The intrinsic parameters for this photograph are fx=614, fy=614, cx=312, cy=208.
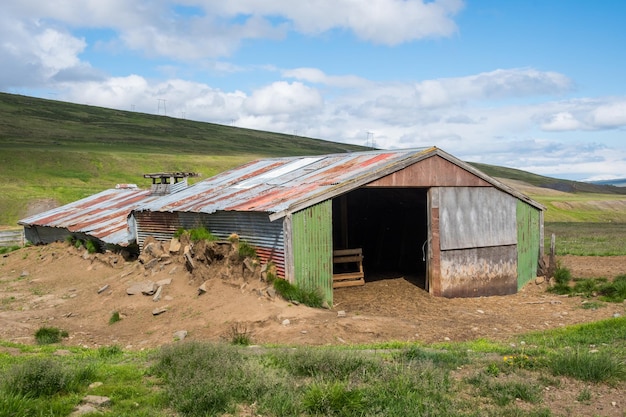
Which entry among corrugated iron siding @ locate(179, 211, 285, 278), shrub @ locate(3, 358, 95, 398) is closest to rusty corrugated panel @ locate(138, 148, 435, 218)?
corrugated iron siding @ locate(179, 211, 285, 278)

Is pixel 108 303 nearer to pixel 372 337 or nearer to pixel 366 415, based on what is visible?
pixel 372 337

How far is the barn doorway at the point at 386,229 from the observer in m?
24.0

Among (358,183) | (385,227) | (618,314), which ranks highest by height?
(358,183)

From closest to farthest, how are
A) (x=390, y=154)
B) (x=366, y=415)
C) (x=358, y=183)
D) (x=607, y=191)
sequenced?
(x=366, y=415) < (x=358, y=183) < (x=390, y=154) < (x=607, y=191)

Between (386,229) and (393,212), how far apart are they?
831mm

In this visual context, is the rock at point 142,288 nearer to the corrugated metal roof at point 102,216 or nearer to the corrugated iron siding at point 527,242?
the corrugated metal roof at point 102,216

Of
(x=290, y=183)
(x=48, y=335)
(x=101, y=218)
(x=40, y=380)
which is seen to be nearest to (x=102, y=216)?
(x=101, y=218)

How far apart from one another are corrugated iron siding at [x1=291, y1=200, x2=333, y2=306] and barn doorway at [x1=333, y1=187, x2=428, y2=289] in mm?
5537

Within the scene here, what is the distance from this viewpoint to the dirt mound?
1466cm

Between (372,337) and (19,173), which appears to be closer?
(372,337)

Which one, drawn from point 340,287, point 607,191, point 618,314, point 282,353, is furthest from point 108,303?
point 607,191

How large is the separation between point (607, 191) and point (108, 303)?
125 metres

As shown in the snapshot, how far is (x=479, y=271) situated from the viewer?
20.8 metres

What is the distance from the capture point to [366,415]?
295 inches
